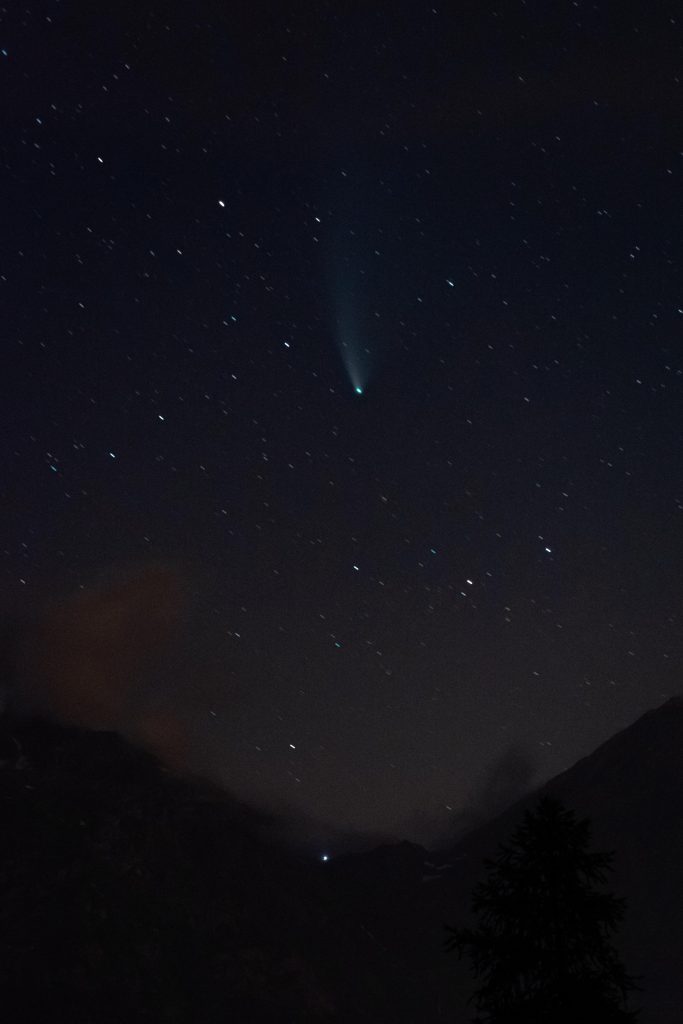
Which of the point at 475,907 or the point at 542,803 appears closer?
the point at 475,907

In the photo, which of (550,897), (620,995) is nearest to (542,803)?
(550,897)

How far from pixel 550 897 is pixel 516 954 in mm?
882

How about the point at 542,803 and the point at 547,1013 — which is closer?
the point at 547,1013

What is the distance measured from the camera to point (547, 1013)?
43.4 ft

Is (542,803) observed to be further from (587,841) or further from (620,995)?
(620,995)

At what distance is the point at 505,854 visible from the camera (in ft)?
44.9

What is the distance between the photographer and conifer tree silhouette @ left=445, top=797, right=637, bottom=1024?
523 inches

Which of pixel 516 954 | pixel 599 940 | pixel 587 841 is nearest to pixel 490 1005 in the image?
pixel 516 954

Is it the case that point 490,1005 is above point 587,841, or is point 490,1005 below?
below

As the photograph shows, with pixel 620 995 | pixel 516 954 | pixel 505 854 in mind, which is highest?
pixel 505 854

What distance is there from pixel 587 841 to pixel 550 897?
99 cm

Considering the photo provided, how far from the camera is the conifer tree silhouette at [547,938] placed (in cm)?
1330

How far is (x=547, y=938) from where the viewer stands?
1369 cm

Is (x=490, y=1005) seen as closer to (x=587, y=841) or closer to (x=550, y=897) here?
(x=550, y=897)
